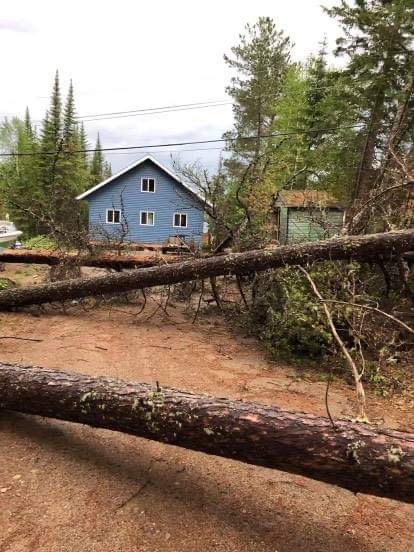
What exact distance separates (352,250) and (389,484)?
3968 mm

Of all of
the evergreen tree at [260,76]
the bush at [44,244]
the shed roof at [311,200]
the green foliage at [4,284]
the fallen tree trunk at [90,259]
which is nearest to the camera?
the shed roof at [311,200]

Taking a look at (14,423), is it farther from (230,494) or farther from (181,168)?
(181,168)

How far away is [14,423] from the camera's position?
3.84 m

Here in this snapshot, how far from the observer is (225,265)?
680cm

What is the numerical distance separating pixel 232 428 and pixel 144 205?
2208 centimetres

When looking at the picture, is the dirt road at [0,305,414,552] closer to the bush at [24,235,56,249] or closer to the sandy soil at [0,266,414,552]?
the sandy soil at [0,266,414,552]

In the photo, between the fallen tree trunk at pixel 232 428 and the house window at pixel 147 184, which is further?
the house window at pixel 147 184

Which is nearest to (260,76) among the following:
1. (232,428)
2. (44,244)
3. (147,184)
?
(147,184)

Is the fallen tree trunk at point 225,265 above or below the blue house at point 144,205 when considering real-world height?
below

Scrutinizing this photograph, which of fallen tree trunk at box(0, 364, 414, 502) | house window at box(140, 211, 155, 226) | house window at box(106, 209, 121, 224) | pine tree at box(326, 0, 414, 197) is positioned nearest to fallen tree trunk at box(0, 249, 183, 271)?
fallen tree trunk at box(0, 364, 414, 502)

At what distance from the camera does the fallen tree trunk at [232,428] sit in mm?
2480

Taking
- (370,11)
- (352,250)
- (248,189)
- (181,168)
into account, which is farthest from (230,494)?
(370,11)

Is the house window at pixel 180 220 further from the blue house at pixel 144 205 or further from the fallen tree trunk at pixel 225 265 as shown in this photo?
the fallen tree trunk at pixel 225 265

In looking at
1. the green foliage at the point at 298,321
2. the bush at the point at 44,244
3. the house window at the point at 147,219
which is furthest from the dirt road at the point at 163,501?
the house window at the point at 147,219
